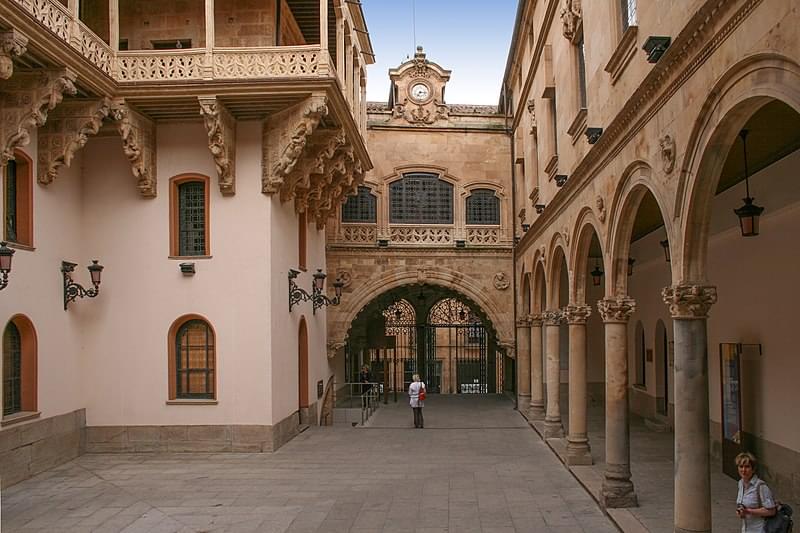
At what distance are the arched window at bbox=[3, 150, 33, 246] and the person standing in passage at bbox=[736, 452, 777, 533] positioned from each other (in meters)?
12.5

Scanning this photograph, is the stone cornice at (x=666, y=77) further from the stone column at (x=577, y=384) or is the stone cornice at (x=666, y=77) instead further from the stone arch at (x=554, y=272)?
the stone arch at (x=554, y=272)

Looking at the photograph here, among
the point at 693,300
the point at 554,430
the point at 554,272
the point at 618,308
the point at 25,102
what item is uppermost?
the point at 25,102

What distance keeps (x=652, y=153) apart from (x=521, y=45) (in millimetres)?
14998

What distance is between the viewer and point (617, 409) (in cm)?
1121

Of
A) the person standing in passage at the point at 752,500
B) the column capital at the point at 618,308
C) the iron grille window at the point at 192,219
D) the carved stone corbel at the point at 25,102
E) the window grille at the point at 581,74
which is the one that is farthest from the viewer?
the iron grille window at the point at 192,219

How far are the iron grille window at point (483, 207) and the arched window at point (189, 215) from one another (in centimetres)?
1260

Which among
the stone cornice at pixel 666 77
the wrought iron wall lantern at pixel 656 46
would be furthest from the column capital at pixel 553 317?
the wrought iron wall lantern at pixel 656 46

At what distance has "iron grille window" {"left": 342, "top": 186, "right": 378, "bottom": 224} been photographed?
2694cm

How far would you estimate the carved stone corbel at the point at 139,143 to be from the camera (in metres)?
15.5

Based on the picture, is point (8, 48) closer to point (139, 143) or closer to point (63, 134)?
point (63, 134)

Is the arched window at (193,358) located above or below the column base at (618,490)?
above

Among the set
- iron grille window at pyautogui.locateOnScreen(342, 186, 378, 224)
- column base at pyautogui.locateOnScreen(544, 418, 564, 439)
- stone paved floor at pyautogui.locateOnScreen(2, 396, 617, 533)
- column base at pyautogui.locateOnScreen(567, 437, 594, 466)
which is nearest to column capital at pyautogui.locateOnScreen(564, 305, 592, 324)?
column base at pyautogui.locateOnScreen(567, 437, 594, 466)

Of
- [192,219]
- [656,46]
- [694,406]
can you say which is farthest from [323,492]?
[656,46]

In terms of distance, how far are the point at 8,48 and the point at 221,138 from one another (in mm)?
4791
